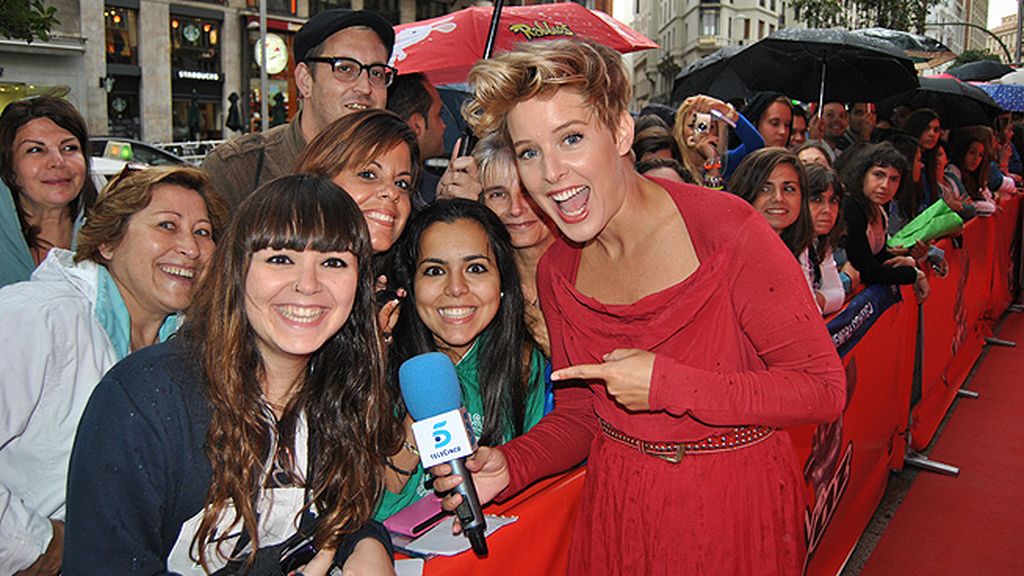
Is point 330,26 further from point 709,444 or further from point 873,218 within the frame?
point 873,218

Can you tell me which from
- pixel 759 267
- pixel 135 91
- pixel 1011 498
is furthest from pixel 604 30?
pixel 135 91

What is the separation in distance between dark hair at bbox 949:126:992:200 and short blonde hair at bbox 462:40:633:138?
8752 mm

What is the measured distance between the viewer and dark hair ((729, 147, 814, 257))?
436 centimetres

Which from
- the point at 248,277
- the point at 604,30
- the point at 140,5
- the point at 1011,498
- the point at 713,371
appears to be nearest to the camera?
the point at 248,277

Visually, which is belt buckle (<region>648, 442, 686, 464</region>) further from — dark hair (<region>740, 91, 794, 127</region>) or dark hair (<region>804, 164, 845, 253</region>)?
dark hair (<region>740, 91, 794, 127</region>)

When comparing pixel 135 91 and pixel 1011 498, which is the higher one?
pixel 135 91

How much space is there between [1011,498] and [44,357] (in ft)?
18.7

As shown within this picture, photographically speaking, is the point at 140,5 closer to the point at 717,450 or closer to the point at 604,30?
the point at 604,30

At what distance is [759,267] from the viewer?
207 centimetres

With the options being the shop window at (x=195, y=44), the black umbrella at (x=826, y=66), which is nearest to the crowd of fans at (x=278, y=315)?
the black umbrella at (x=826, y=66)

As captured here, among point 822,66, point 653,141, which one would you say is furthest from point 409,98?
point 822,66

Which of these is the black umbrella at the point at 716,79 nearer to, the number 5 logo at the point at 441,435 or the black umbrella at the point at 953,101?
the black umbrella at the point at 953,101

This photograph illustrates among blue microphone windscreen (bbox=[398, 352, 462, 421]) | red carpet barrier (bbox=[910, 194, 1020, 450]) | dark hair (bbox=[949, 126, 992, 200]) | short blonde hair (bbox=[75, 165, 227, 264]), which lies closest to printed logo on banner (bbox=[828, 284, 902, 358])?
red carpet barrier (bbox=[910, 194, 1020, 450])

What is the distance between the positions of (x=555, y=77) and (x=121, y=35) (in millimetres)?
31857
